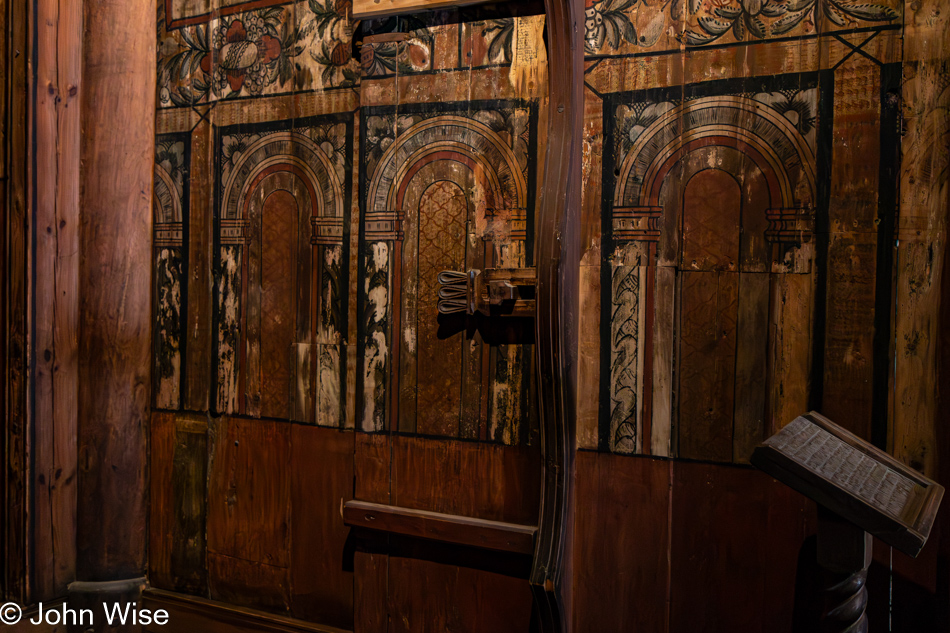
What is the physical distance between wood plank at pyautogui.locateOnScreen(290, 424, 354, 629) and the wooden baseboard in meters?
0.04

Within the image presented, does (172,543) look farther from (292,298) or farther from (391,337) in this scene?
(391,337)

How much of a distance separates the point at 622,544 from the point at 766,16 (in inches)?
48.6

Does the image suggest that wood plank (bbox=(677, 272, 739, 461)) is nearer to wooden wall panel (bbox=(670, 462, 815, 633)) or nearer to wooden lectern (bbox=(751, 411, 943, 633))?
wooden wall panel (bbox=(670, 462, 815, 633))

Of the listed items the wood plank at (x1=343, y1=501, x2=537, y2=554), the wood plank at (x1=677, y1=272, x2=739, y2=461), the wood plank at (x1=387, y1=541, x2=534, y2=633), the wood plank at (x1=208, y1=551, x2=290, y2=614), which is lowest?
the wood plank at (x1=208, y1=551, x2=290, y2=614)

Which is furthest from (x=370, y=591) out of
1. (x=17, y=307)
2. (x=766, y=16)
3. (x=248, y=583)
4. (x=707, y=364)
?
(x=766, y=16)

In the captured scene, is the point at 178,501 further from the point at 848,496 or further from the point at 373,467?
the point at 848,496

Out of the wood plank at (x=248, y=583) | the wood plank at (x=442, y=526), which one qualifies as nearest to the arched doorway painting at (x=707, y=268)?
the wood plank at (x=442, y=526)

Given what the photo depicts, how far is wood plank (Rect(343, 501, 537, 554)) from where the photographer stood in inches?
57.8

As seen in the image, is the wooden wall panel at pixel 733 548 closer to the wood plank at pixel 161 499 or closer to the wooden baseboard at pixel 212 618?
the wooden baseboard at pixel 212 618

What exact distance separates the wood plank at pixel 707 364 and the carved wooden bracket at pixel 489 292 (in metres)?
0.36

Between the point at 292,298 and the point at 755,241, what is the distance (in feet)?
4.00

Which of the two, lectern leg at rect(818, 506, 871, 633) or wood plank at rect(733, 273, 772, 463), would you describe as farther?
wood plank at rect(733, 273, 772, 463)

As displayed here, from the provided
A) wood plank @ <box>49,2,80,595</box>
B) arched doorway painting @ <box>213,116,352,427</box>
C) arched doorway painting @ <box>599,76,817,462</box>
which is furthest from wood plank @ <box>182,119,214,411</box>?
arched doorway painting @ <box>599,76,817,462</box>

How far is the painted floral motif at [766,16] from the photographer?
1.26m
